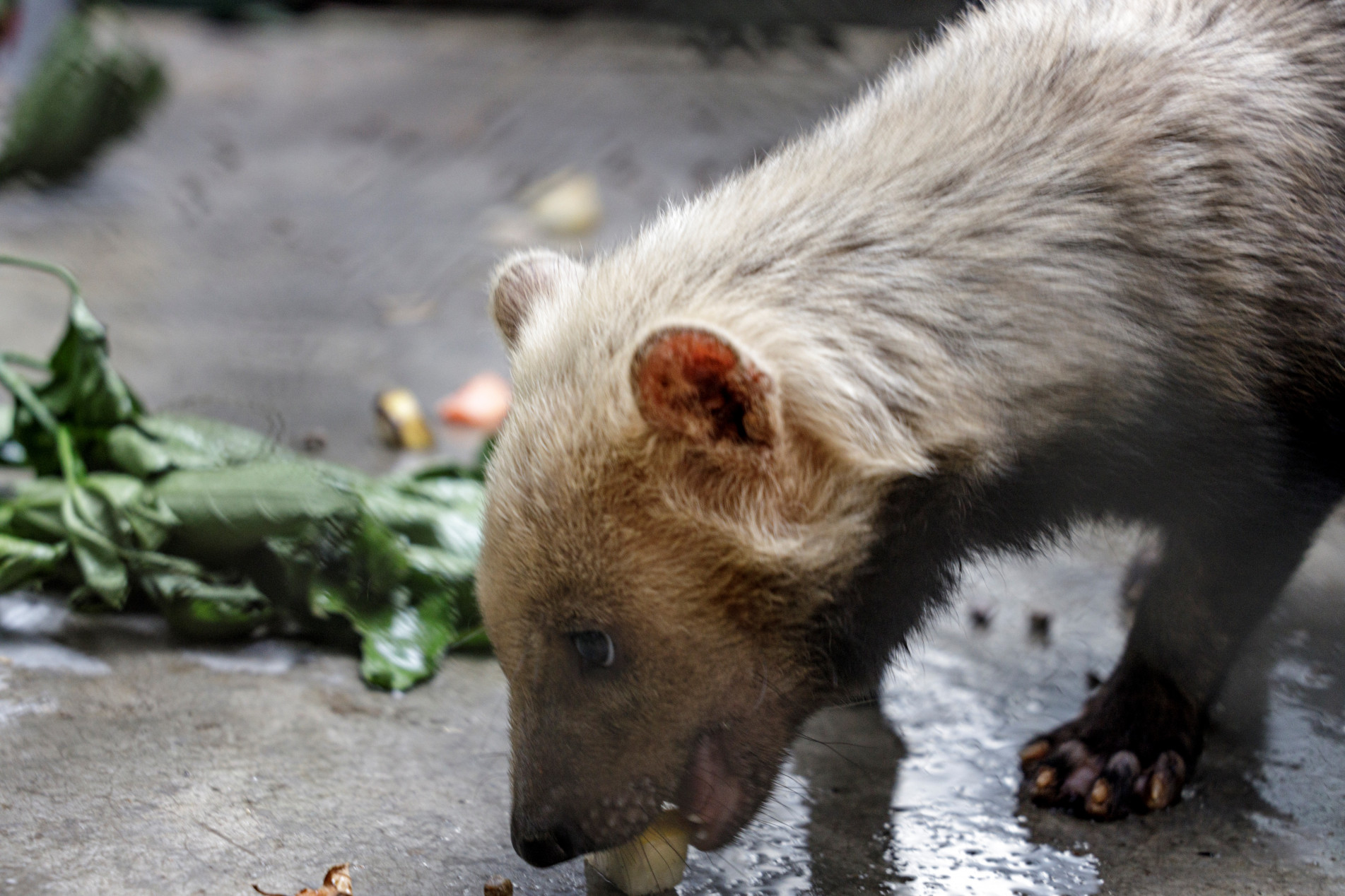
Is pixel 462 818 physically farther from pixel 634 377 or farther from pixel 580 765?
pixel 634 377

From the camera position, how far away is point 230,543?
3.50 m

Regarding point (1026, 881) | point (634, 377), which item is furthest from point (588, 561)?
point (1026, 881)

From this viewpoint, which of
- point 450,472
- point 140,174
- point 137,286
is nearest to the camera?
point 450,472

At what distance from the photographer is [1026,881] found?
2.69 metres

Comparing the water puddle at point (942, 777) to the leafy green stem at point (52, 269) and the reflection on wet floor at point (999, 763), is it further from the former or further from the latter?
the leafy green stem at point (52, 269)

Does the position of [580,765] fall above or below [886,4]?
below

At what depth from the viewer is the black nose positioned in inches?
97.4

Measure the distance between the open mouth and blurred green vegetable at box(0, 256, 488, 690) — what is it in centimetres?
107

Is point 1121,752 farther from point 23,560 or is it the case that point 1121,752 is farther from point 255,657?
point 23,560

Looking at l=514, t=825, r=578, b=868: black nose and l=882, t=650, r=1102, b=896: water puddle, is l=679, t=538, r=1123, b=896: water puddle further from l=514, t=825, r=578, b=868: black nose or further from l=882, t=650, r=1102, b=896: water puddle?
l=514, t=825, r=578, b=868: black nose

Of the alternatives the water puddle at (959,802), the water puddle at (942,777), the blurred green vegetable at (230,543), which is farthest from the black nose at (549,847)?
the blurred green vegetable at (230,543)

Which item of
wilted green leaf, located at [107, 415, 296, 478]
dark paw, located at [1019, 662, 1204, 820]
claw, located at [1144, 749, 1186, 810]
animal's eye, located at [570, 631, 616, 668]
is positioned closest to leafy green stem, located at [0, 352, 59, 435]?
wilted green leaf, located at [107, 415, 296, 478]

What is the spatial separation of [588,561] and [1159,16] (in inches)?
67.0

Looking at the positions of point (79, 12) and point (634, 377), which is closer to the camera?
point (634, 377)
